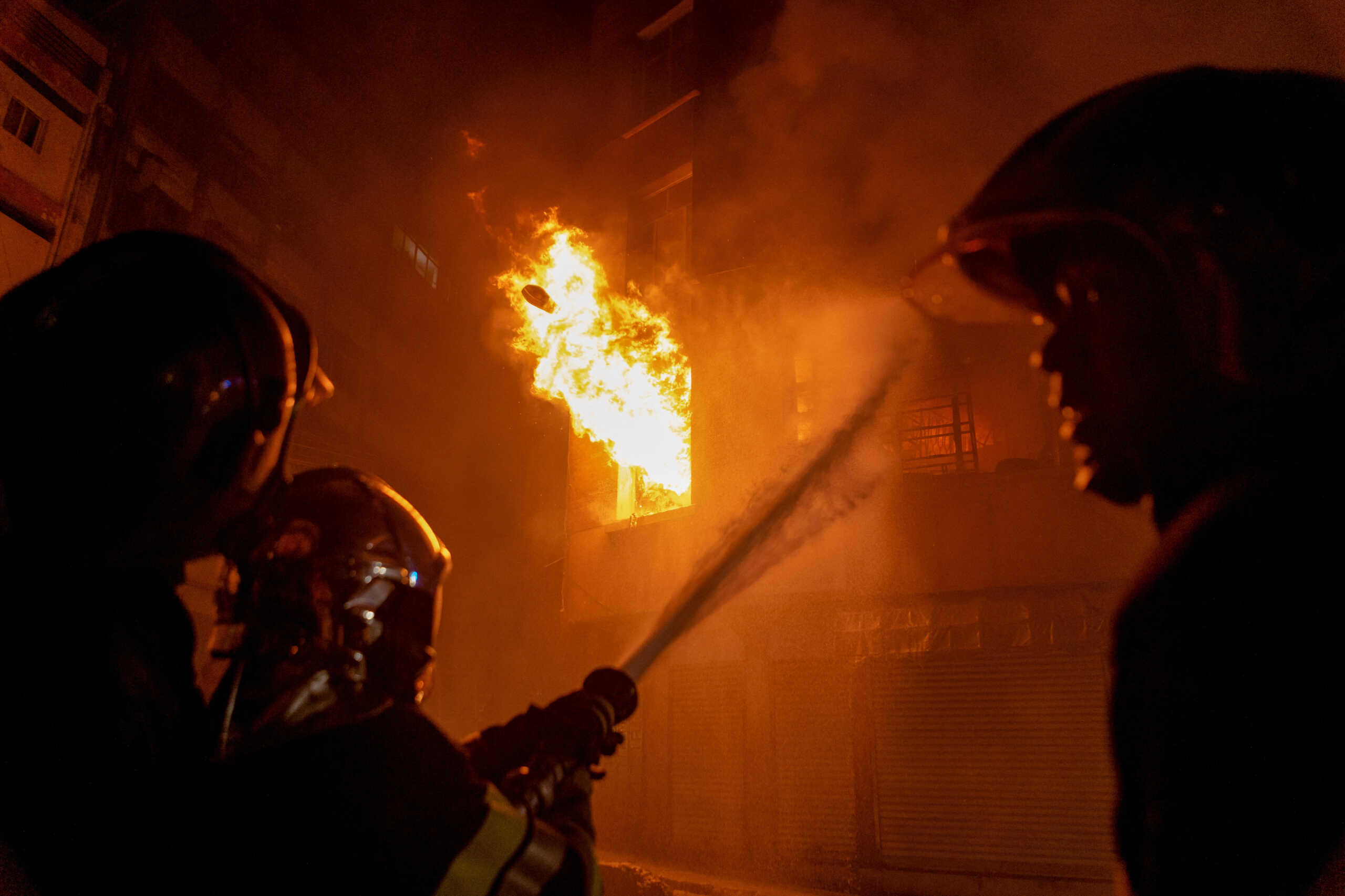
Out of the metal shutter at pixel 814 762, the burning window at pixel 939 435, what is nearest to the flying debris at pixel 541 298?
the burning window at pixel 939 435

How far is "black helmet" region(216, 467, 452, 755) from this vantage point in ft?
9.23

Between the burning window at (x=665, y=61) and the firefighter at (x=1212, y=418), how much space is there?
55.3 feet

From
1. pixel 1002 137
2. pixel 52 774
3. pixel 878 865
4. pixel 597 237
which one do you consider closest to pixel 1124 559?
pixel 878 865

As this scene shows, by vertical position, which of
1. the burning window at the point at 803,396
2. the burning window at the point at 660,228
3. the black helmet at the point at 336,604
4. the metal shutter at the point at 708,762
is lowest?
the metal shutter at the point at 708,762

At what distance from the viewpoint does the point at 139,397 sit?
177cm

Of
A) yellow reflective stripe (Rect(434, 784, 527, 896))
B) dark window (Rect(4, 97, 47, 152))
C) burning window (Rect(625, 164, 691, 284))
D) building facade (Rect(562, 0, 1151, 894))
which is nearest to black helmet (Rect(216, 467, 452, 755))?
yellow reflective stripe (Rect(434, 784, 527, 896))

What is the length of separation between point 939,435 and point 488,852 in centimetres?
1137

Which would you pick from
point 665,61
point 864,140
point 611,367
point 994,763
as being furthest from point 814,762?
point 665,61

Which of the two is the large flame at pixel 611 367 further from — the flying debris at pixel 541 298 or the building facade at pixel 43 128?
the building facade at pixel 43 128

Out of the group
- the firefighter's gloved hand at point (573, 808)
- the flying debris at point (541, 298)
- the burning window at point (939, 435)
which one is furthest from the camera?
the flying debris at point (541, 298)

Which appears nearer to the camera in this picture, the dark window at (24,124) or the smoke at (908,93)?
the smoke at (908,93)

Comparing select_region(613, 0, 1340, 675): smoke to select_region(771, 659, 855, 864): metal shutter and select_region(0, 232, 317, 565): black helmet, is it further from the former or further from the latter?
select_region(0, 232, 317, 565): black helmet

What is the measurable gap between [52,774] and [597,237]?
16.8 meters

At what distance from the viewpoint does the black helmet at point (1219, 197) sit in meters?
1.17
